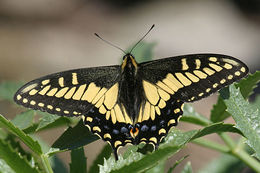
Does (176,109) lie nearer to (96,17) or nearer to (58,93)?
(58,93)

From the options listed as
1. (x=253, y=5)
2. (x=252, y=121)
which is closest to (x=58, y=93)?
(x=252, y=121)

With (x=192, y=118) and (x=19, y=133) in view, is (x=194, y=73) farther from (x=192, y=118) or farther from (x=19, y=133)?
(x=19, y=133)

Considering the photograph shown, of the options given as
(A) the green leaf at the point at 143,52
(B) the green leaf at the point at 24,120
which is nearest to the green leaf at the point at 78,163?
(B) the green leaf at the point at 24,120

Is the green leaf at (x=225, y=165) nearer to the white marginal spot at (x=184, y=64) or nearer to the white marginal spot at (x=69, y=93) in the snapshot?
the white marginal spot at (x=184, y=64)

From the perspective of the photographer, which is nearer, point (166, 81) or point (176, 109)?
point (176, 109)

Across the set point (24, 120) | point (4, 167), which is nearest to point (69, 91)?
point (24, 120)

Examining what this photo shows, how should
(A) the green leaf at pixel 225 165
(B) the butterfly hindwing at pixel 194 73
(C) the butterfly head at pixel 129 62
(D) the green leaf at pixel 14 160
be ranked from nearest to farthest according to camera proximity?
(D) the green leaf at pixel 14 160, (B) the butterfly hindwing at pixel 194 73, (C) the butterfly head at pixel 129 62, (A) the green leaf at pixel 225 165

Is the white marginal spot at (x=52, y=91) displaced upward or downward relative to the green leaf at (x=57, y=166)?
upward
